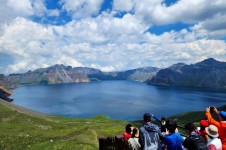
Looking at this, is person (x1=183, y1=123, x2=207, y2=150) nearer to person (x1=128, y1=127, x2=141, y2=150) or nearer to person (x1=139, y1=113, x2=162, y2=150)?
person (x1=139, y1=113, x2=162, y2=150)

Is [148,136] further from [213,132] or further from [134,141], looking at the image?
[213,132]

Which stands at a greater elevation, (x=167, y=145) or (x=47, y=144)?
(x=167, y=145)

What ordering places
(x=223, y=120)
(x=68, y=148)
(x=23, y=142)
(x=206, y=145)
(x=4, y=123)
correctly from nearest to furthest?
(x=206, y=145) → (x=223, y=120) → (x=68, y=148) → (x=23, y=142) → (x=4, y=123)

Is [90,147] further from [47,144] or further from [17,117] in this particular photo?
[17,117]

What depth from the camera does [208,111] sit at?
1545cm

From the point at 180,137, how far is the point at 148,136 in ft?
5.57

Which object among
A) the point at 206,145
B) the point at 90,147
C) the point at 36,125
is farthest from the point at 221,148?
the point at 36,125

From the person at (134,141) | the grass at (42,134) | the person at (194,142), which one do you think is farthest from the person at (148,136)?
the grass at (42,134)

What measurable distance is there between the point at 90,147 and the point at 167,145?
24.5 m

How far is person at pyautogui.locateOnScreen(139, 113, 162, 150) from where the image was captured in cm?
1519

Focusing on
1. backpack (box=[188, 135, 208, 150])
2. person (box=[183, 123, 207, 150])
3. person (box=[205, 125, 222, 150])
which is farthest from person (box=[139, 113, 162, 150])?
person (box=[205, 125, 222, 150])

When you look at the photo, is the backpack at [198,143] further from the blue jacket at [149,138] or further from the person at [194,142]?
the blue jacket at [149,138]

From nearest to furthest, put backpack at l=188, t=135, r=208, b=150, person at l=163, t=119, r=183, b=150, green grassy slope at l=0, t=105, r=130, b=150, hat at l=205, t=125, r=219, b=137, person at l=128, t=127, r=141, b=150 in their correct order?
backpack at l=188, t=135, r=208, b=150 → hat at l=205, t=125, r=219, b=137 → person at l=163, t=119, r=183, b=150 → person at l=128, t=127, r=141, b=150 → green grassy slope at l=0, t=105, r=130, b=150

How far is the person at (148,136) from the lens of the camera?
49.8 ft
